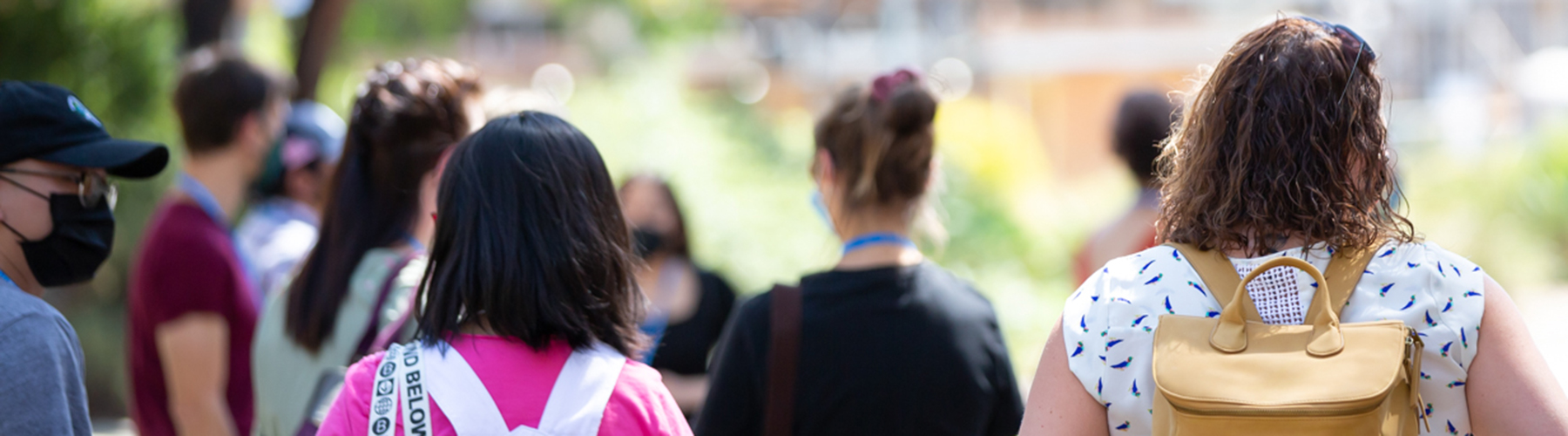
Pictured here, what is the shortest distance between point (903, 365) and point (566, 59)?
703 inches

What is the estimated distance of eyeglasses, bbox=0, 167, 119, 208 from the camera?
2.06m

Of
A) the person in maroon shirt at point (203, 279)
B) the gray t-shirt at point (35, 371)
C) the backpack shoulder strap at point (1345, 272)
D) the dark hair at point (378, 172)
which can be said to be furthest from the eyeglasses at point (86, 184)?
the backpack shoulder strap at point (1345, 272)

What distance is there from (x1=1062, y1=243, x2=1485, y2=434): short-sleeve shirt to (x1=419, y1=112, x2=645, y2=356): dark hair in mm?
748

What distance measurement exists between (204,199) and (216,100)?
0.38 metres

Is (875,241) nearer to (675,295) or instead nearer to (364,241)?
(364,241)

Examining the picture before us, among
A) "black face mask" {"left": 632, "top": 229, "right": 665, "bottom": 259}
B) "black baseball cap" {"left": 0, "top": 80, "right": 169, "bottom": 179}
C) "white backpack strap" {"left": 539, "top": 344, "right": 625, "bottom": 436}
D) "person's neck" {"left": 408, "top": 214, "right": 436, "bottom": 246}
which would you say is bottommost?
"black face mask" {"left": 632, "top": 229, "right": 665, "bottom": 259}

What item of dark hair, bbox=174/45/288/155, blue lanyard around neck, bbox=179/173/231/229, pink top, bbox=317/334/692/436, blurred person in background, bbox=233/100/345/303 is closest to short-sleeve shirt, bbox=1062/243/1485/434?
pink top, bbox=317/334/692/436

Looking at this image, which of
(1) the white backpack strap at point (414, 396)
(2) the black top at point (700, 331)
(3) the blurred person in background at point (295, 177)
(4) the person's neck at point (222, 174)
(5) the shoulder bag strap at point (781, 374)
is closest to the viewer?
(1) the white backpack strap at point (414, 396)

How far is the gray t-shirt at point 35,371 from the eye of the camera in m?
1.77

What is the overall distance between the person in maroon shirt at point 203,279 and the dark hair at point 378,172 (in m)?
0.66

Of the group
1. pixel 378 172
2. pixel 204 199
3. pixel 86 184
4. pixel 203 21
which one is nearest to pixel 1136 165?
pixel 378 172

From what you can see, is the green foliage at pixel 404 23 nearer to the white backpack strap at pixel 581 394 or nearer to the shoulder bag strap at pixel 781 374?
the shoulder bag strap at pixel 781 374

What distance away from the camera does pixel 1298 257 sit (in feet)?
5.25

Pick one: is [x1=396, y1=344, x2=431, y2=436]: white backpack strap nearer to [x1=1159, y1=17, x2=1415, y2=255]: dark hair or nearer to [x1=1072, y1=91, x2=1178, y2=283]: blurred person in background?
[x1=1159, y1=17, x2=1415, y2=255]: dark hair
